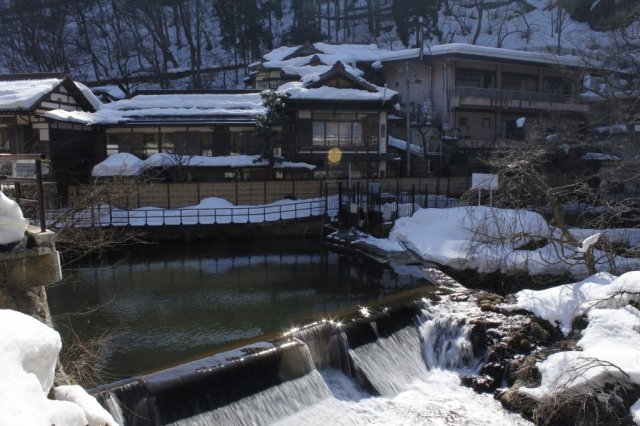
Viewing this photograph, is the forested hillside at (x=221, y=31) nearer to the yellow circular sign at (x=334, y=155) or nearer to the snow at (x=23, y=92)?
the snow at (x=23, y=92)

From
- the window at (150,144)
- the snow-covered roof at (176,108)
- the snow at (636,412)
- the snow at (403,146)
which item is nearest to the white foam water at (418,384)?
the snow at (636,412)

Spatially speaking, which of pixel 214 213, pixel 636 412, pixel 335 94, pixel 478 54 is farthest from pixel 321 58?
pixel 636 412

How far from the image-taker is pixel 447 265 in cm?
1794

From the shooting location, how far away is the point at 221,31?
173 ft

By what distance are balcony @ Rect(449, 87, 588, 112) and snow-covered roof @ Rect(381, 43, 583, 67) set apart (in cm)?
265

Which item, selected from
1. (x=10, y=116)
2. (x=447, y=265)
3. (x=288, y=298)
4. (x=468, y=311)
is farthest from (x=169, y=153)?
(x=468, y=311)

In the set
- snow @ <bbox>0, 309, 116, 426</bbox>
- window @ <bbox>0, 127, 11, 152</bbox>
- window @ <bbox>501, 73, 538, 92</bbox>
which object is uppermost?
window @ <bbox>501, 73, 538, 92</bbox>

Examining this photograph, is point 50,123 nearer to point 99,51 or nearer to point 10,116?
point 10,116

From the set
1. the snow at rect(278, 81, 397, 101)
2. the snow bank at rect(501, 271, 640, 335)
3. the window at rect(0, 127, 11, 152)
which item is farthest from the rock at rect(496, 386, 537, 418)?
the window at rect(0, 127, 11, 152)

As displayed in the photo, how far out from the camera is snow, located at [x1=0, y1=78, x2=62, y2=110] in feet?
88.8

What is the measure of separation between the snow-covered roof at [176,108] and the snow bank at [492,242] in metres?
16.5

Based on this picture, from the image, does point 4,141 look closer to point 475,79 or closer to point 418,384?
point 418,384

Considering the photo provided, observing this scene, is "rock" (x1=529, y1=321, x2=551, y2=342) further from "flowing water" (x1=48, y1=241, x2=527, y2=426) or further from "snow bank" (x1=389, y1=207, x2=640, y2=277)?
"snow bank" (x1=389, y1=207, x2=640, y2=277)

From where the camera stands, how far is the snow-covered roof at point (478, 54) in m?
37.6
